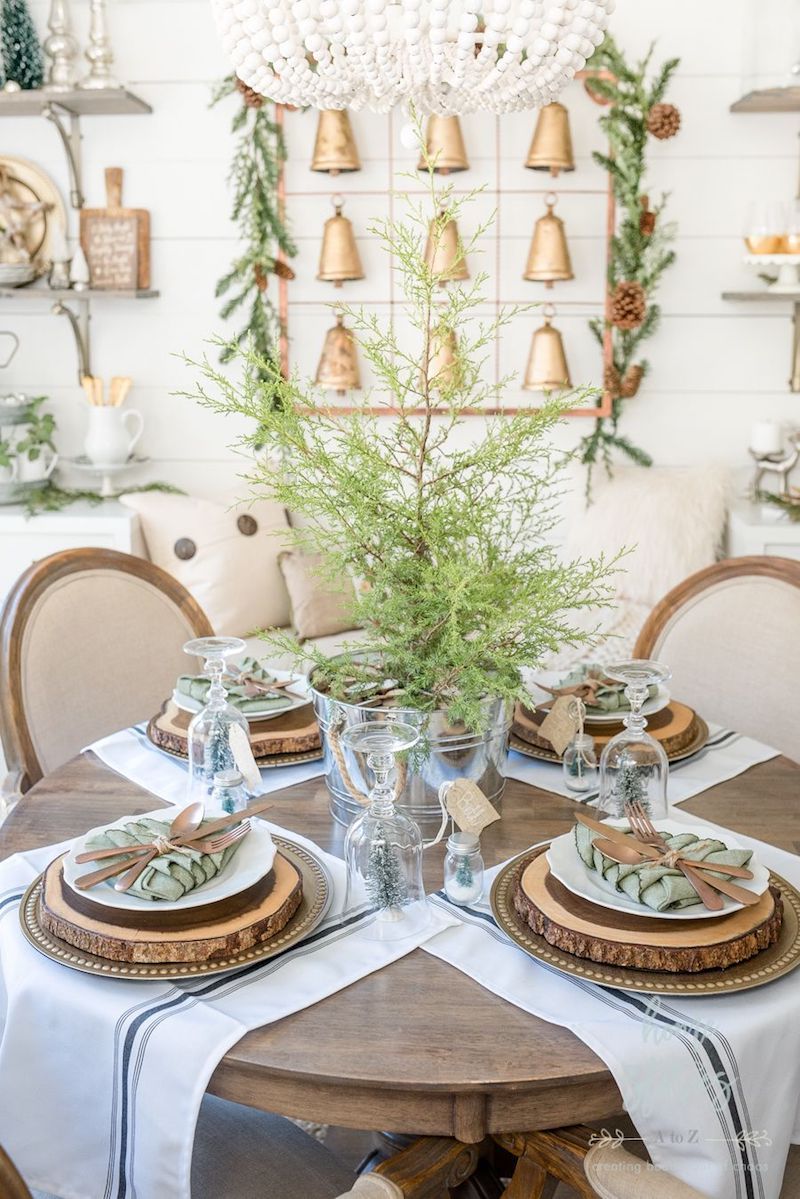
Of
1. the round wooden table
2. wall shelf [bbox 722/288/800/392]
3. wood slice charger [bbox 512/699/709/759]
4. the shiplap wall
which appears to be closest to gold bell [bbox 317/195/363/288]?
the shiplap wall

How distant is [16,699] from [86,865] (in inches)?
26.4

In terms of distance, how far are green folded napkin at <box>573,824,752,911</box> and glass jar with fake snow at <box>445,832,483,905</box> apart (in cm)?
11

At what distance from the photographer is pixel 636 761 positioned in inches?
54.2

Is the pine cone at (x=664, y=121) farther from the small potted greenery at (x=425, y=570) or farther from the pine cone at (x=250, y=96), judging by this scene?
the small potted greenery at (x=425, y=570)

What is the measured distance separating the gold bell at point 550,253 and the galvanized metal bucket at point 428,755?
6.74 ft

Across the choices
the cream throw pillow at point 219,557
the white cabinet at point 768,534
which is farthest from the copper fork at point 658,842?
the cream throw pillow at point 219,557

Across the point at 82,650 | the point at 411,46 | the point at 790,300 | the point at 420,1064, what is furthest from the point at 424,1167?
the point at 790,300

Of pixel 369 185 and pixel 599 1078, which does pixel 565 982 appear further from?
pixel 369 185

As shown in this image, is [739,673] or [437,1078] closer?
[437,1078]

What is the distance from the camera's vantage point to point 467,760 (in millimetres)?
1373

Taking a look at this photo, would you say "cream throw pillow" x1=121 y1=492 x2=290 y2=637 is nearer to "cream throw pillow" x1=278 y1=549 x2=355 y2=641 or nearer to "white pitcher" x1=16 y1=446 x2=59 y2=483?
"cream throw pillow" x1=278 y1=549 x2=355 y2=641

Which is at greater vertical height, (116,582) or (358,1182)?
(116,582)

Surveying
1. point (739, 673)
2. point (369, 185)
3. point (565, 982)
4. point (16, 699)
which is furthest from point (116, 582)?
point (369, 185)

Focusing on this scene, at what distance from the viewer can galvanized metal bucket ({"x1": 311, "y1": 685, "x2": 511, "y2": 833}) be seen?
1.33 m
